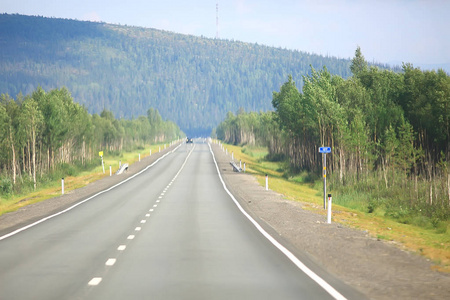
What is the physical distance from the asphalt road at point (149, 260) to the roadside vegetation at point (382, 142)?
34.0 ft

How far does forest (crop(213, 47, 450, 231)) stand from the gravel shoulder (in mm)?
8038

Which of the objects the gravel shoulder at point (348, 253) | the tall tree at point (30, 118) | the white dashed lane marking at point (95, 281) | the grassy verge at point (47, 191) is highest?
the tall tree at point (30, 118)

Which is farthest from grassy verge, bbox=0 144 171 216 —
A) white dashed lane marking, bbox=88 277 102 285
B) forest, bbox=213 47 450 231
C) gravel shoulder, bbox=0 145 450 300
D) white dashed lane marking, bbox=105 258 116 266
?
white dashed lane marking, bbox=88 277 102 285

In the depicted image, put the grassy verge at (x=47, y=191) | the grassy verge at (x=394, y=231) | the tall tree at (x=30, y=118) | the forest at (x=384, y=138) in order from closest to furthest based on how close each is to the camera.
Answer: the grassy verge at (x=394, y=231)
the forest at (x=384, y=138)
the grassy verge at (x=47, y=191)
the tall tree at (x=30, y=118)

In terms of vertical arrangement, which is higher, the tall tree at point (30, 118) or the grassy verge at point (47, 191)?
the tall tree at point (30, 118)

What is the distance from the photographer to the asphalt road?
9.05 meters

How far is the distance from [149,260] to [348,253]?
14.9 ft

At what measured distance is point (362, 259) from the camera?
12414mm

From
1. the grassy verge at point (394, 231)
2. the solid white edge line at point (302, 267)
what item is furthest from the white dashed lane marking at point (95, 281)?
the grassy verge at point (394, 231)

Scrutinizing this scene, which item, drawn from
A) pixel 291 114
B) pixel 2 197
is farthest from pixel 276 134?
pixel 2 197

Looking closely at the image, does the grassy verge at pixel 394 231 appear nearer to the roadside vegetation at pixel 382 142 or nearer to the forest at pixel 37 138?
the roadside vegetation at pixel 382 142

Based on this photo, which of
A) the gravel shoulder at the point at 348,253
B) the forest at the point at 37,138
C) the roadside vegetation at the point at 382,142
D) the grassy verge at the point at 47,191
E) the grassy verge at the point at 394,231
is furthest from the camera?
the forest at the point at 37,138

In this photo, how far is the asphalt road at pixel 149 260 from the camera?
9047mm

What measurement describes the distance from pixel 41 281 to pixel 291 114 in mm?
51477
